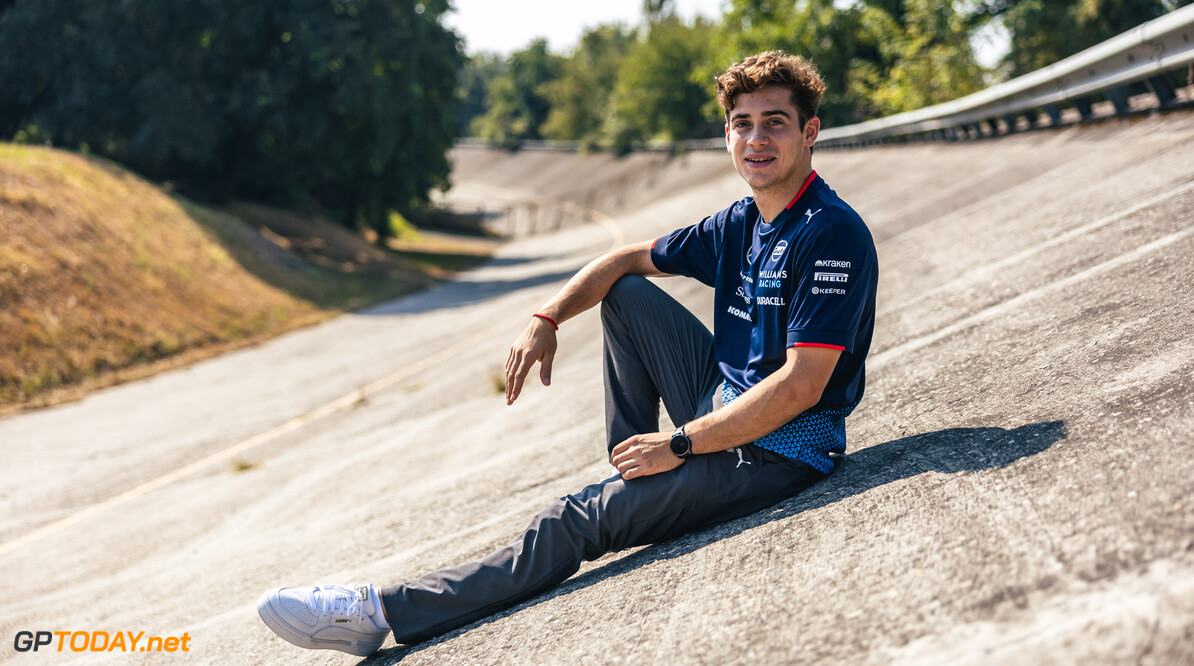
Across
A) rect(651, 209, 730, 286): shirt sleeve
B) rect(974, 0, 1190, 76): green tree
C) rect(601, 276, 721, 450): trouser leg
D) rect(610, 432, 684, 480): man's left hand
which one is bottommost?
rect(610, 432, 684, 480): man's left hand

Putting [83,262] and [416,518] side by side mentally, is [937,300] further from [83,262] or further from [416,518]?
[83,262]

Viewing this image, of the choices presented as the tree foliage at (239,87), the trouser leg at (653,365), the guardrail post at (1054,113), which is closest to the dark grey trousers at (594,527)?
the trouser leg at (653,365)

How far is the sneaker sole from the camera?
3102 millimetres

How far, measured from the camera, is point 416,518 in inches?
208

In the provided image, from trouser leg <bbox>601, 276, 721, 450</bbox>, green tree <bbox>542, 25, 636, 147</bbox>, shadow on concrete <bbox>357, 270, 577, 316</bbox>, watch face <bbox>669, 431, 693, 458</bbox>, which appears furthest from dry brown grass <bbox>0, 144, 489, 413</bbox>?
green tree <bbox>542, 25, 636, 147</bbox>

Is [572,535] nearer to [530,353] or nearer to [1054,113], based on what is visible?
[530,353]

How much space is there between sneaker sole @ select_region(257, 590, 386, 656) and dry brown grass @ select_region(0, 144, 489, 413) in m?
10.5

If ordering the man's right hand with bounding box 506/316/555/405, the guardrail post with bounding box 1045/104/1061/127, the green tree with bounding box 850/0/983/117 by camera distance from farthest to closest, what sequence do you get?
the green tree with bounding box 850/0/983/117 → the guardrail post with bounding box 1045/104/1061/127 → the man's right hand with bounding box 506/316/555/405

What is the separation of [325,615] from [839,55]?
125 ft

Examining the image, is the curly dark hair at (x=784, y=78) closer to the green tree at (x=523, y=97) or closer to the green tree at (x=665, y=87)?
the green tree at (x=665, y=87)

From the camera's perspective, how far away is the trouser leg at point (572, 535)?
3.23m

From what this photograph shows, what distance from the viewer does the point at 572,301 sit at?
4.07 m

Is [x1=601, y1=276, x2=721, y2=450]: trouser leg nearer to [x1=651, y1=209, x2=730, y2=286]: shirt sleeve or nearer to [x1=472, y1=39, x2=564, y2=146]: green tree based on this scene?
[x1=651, y1=209, x2=730, y2=286]: shirt sleeve

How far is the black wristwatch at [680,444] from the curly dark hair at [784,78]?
1.24m
